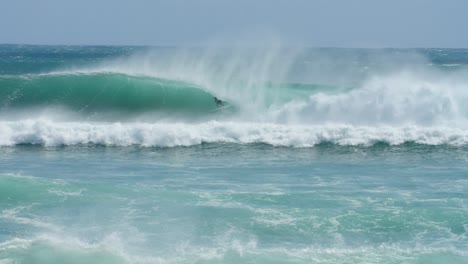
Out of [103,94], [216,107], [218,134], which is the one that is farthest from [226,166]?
[103,94]

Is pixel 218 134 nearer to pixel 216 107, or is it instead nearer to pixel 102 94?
pixel 216 107

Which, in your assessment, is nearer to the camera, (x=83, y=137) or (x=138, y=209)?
(x=138, y=209)

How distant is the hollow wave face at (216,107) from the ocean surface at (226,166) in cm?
7

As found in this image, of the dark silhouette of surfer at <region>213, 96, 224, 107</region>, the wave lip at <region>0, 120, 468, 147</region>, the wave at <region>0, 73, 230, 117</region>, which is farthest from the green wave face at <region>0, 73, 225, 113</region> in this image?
the wave lip at <region>0, 120, 468, 147</region>

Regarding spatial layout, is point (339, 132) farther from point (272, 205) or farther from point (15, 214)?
point (15, 214)

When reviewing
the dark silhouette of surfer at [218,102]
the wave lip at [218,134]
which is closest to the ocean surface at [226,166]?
the wave lip at [218,134]

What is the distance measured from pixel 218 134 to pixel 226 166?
4.49m

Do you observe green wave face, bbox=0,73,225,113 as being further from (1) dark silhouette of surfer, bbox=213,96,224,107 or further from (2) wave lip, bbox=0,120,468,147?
(2) wave lip, bbox=0,120,468,147

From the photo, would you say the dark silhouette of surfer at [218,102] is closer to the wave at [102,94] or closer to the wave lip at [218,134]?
the wave at [102,94]

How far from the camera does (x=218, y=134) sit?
69.2 feet

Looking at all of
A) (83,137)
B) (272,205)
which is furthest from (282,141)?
(272,205)

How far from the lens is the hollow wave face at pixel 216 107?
2077 cm

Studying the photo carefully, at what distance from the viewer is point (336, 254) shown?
10.0m

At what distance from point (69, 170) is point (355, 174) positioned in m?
7.03
